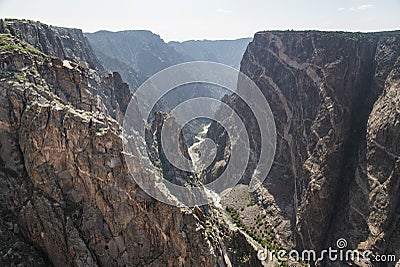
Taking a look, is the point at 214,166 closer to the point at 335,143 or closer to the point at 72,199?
the point at 335,143

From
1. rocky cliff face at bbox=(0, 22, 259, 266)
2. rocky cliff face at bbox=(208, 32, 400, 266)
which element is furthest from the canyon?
rocky cliff face at bbox=(208, 32, 400, 266)

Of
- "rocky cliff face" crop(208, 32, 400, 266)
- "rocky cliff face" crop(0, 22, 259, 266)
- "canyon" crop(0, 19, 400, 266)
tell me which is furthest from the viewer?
"rocky cliff face" crop(208, 32, 400, 266)

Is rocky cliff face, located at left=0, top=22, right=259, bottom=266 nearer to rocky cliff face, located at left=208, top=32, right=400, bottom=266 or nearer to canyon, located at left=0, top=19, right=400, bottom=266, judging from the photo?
canyon, located at left=0, top=19, right=400, bottom=266

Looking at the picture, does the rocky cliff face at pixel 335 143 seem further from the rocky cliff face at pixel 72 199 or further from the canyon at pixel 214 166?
the rocky cliff face at pixel 72 199

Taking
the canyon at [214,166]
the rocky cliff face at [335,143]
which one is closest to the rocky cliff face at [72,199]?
Result: the canyon at [214,166]

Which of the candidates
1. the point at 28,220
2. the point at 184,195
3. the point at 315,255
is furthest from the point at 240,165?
the point at 28,220
